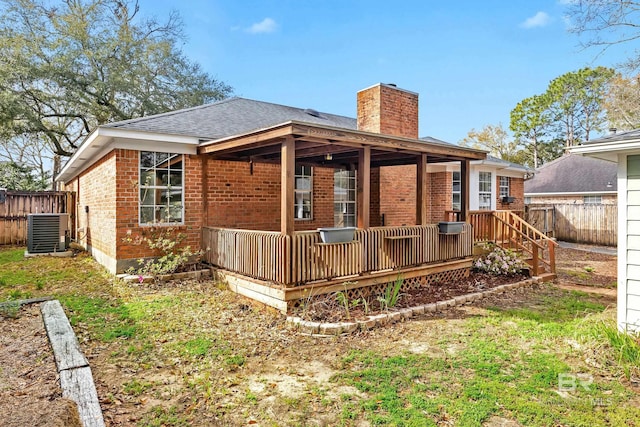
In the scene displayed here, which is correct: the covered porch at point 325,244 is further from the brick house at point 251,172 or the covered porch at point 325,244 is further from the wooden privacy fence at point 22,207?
the wooden privacy fence at point 22,207

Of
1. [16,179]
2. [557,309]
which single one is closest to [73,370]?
[557,309]

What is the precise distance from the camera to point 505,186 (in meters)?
15.3

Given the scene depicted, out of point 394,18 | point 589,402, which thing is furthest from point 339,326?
point 394,18

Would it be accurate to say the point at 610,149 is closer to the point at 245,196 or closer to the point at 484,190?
Result: the point at 245,196

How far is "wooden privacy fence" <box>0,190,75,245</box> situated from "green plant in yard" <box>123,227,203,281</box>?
8151 mm

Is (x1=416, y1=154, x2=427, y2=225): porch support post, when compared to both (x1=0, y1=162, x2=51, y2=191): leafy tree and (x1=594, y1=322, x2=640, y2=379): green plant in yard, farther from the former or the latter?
(x1=0, y1=162, x2=51, y2=191): leafy tree

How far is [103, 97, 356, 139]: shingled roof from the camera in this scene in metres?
7.44

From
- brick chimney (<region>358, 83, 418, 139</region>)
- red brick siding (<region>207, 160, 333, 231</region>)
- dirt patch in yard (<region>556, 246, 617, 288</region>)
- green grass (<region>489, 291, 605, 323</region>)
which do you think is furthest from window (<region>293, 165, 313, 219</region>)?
dirt patch in yard (<region>556, 246, 617, 288</region>)

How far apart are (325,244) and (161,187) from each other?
401 centimetres

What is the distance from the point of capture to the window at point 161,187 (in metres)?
7.51

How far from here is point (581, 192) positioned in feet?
67.7

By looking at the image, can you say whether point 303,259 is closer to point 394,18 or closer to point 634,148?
point 634,148

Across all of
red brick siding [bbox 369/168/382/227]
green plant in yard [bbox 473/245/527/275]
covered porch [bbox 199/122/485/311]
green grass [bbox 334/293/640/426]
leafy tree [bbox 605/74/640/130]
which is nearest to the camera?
green grass [bbox 334/293/640/426]

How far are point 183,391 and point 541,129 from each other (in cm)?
4165
